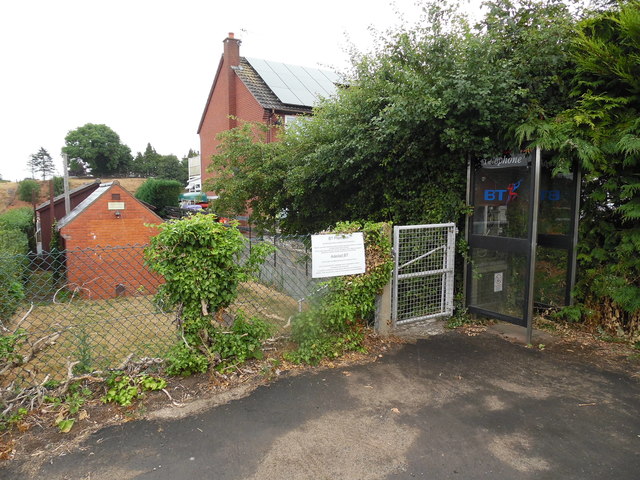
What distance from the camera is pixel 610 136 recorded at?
180 inches

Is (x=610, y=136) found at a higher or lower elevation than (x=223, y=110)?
lower

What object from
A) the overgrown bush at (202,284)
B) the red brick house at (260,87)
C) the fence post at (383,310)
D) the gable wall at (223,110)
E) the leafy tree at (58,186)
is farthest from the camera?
the leafy tree at (58,186)

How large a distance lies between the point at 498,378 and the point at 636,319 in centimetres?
226

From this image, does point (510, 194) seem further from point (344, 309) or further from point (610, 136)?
point (344, 309)

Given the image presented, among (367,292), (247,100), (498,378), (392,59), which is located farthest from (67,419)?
(247,100)

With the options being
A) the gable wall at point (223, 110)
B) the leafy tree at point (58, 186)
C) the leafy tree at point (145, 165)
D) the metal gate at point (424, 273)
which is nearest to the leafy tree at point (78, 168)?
the leafy tree at point (145, 165)

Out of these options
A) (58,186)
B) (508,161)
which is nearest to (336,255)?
(508,161)

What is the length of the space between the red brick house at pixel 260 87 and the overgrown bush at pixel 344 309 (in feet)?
51.8

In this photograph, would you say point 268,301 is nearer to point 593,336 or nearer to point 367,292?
point 367,292

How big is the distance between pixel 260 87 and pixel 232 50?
9.53 ft

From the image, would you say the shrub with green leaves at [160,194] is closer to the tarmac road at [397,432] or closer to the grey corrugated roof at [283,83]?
the grey corrugated roof at [283,83]

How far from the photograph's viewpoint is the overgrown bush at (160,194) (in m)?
25.5

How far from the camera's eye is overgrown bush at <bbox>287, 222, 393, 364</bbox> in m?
4.35

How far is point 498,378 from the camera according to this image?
3975 mm
